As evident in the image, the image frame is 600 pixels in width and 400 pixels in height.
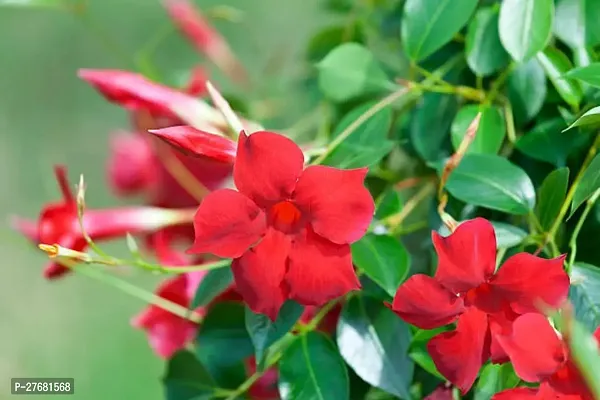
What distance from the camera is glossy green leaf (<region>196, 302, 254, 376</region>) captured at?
37 centimetres

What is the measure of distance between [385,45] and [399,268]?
267 mm

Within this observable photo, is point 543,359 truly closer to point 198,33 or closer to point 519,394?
point 519,394

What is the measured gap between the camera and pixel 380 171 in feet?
1.28

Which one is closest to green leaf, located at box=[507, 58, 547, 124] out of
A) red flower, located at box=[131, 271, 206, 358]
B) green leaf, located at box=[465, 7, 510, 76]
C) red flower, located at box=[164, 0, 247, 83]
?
green leaf, located at box=[465, 7, 510, 76]

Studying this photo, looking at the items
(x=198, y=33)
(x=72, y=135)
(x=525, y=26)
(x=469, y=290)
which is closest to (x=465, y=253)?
(x=469, y=290)

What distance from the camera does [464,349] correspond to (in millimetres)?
261

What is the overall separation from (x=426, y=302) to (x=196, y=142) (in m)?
0.11

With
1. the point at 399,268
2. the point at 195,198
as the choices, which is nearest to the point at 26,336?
the point at 195,198

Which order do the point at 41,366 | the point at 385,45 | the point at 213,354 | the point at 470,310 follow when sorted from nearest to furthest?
the point at 470,310
the point at 213,354
the point at 385,45
the point at 41,366

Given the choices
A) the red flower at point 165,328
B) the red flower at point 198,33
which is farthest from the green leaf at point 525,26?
the red flower at point 198,33

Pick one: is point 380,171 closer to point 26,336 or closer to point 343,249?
point 343,249

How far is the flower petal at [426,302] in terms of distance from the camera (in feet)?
0.85

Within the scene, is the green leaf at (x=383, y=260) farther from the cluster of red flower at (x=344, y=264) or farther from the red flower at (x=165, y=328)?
the red flower at (x=165, y=328)

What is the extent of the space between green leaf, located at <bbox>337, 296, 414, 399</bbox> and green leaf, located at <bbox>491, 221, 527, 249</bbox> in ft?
0.19
